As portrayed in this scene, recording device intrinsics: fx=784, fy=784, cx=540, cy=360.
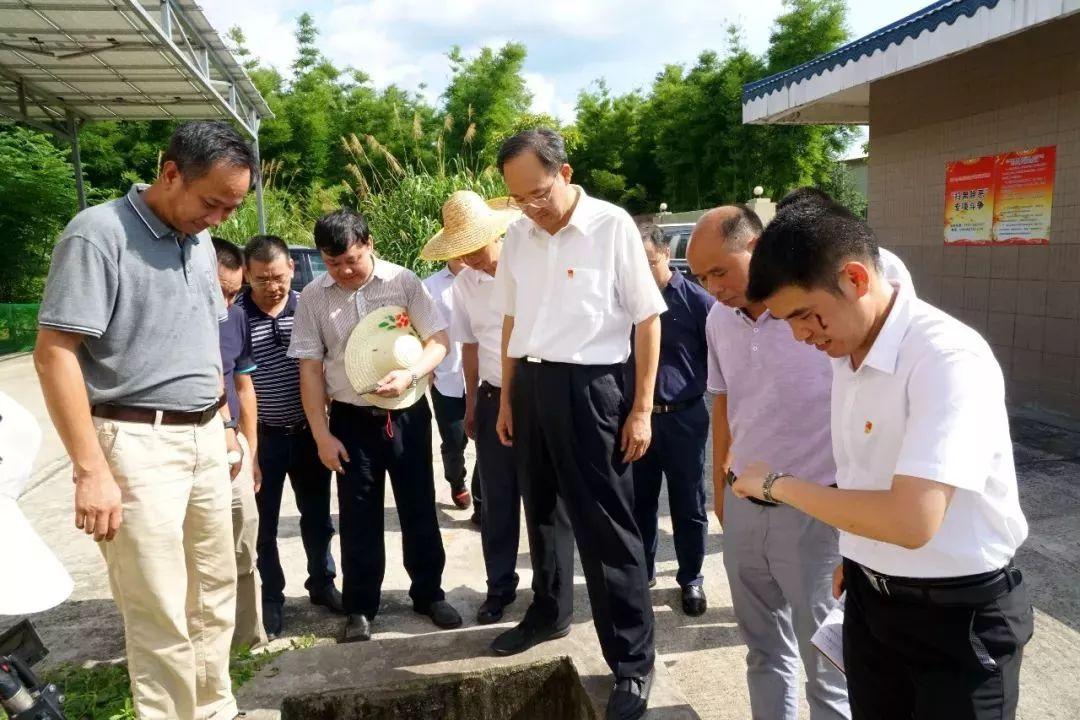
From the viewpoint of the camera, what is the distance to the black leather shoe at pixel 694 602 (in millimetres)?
3355

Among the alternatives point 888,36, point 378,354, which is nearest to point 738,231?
point 378,354

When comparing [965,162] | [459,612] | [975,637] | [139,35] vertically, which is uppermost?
[139,35]

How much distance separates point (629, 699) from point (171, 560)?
1469 mm

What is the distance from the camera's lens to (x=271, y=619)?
10.7 feet

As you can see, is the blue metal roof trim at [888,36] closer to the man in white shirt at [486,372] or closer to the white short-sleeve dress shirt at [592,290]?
the man in white shirt at [486,372]

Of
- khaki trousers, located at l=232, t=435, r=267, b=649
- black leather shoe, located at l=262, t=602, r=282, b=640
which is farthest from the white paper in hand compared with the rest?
black leather shoe, located at l=262, t=602, r=282, b=640

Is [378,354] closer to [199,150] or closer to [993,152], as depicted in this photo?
[199,150]

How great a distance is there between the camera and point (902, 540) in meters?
1.34

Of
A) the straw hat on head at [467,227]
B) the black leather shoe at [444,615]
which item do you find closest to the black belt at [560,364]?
the straw hat on head at [467,227]

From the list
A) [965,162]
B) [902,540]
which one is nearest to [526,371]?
[902,540]

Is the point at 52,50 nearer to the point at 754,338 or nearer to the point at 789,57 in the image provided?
the point at 754,338

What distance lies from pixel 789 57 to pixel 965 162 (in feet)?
69.8

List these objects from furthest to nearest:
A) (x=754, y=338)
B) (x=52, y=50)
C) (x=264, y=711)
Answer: (x=52, y=50) → (x=264, y=711) → (x=754, y=338)

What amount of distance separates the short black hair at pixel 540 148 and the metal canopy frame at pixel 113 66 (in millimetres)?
4711
